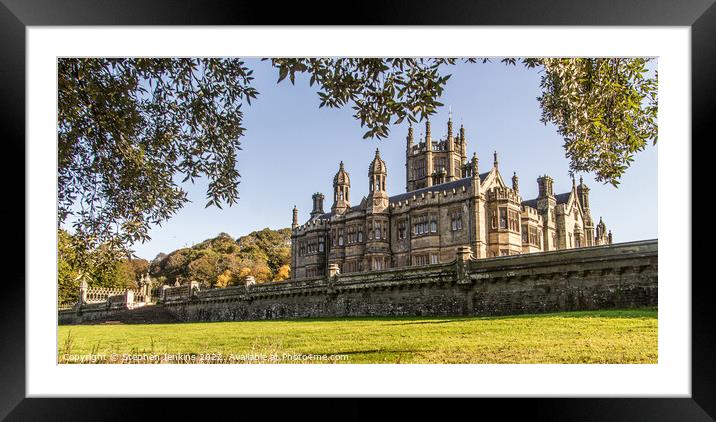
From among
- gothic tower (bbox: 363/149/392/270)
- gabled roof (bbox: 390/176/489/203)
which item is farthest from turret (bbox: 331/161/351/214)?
gabled roof (bbox: 390/176/489/203)

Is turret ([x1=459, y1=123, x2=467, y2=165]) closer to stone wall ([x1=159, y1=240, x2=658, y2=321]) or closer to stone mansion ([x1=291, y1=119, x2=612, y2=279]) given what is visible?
stone mansion ([x1=291, y1=119, x2=612, y2=279])

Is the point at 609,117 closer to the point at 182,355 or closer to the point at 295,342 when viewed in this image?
the point at 295,342

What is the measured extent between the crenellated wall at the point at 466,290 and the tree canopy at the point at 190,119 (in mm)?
2627

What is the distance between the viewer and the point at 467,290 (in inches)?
503

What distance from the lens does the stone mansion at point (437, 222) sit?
19.1m

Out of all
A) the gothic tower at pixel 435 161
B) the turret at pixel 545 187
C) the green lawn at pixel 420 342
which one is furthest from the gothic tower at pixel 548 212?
the green lawn at pixel 420 342

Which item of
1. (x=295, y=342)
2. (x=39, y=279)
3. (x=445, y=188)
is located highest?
(x=445, y=188)

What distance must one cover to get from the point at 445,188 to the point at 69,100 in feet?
48.2

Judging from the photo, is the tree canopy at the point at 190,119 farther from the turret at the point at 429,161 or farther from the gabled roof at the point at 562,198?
the turret at the point at 429,161

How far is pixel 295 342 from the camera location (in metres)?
9.13

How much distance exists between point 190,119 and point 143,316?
630 centimetres

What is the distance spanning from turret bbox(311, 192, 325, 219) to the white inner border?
58.5ft
